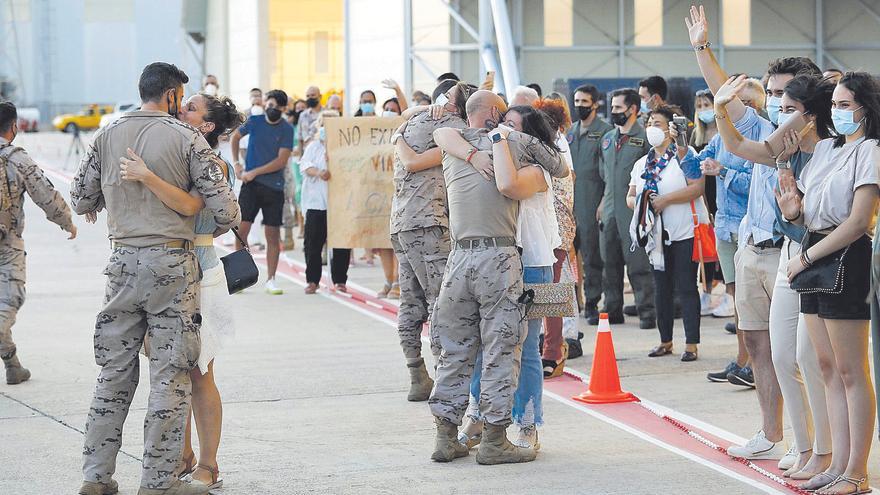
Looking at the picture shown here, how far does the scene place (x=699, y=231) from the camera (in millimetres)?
10164

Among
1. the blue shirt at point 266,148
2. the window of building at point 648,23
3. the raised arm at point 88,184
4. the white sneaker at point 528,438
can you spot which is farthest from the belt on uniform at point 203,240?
the window of building at point 648,23

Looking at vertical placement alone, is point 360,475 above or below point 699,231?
below

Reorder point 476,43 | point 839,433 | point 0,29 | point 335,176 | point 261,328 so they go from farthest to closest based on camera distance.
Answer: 1. point 0,29
2. point 476,43
3. point 335,176
4. point 261,328
5. point 839,433

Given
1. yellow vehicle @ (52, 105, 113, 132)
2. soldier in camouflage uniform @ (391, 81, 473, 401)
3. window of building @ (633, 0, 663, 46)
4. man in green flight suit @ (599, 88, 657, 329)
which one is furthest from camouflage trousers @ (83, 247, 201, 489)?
yellow vehicle @ (52, 105, 113, 132)

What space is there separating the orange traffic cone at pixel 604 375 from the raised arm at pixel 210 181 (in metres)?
3.02

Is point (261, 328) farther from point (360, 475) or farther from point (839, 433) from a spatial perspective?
point (839, 433)

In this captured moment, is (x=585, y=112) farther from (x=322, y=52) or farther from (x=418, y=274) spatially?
(x=322, y=52)

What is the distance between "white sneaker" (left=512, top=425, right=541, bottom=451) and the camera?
720 centimetres

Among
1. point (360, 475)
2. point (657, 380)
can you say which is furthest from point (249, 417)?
point (657, 380)

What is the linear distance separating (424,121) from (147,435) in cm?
306

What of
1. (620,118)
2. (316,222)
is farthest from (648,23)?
(620,118)

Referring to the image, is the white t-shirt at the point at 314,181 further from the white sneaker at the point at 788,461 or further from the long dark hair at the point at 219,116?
the white sneaker at the point at 788,461

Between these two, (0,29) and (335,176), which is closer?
(335,176)

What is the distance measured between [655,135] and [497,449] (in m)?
3.94
